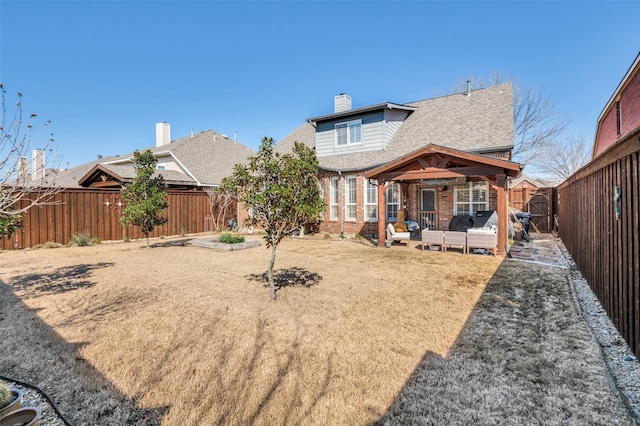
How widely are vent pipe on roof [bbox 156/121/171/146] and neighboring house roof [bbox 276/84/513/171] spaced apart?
53.0 ft

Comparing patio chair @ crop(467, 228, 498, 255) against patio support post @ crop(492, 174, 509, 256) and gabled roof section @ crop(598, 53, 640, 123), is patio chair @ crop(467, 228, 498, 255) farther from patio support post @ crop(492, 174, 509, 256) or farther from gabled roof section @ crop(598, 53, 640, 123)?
gabled roof section @ crop(598, 53, 640, 123)

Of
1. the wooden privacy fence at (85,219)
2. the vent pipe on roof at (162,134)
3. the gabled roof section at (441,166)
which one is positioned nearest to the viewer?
the gabled roof section at (441,166)

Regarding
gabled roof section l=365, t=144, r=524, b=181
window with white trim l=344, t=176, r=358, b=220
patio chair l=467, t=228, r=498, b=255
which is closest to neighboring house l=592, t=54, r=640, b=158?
gabled roof section l=365, t=144, r=524, b=181

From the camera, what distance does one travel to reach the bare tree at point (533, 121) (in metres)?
23.3

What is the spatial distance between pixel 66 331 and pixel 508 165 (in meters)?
10.6

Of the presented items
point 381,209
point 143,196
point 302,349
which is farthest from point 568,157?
point 302,349

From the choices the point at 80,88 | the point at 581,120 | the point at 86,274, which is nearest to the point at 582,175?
the point at 86,274

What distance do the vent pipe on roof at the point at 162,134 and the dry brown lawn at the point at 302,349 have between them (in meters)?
20.9

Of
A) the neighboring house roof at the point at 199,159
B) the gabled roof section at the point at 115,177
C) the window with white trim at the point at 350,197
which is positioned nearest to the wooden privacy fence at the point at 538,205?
the window with white trim at the point at 350,197

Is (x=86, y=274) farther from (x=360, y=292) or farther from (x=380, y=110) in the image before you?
(x=380, y=110)

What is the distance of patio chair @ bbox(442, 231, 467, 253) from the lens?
988cm

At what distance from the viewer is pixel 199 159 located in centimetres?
2205

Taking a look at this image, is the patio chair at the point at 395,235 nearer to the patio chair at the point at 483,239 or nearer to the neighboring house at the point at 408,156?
the neighboring house at the point at 408,156

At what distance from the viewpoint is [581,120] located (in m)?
25.9
